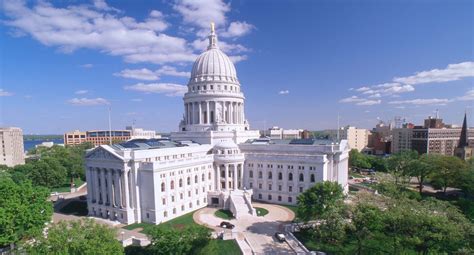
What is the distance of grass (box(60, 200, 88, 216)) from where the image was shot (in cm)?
6450

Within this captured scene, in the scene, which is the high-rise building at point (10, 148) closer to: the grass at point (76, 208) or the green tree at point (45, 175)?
the green tree at point (45, 175)

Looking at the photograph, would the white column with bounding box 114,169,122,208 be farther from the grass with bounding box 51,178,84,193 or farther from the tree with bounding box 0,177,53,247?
the grass with bounding box 51,178,84,193

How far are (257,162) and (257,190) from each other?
770cm

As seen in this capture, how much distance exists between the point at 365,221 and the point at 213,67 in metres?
64.0

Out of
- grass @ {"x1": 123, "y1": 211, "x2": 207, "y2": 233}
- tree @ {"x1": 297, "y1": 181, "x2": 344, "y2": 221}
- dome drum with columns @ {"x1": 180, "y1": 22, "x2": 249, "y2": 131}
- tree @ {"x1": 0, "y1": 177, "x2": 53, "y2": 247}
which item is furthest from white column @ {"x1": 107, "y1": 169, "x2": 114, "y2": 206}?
tree @ {"x1": 297, "y1": 181, "x2": 344, "y2": 221}

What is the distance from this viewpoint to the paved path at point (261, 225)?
144 feet

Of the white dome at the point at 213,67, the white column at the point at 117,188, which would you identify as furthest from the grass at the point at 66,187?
the white dome at the point at 213,67

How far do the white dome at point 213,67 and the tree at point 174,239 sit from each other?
55505mm

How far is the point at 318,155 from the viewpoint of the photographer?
6400 centimetres

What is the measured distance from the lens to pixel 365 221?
37750 mm

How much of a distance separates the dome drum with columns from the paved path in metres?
29.4

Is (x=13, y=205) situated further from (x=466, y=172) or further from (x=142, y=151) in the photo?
(x=466, y=172)

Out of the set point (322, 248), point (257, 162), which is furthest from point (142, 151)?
point (322, 248)

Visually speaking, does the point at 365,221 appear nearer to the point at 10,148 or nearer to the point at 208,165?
the point at 208,165
